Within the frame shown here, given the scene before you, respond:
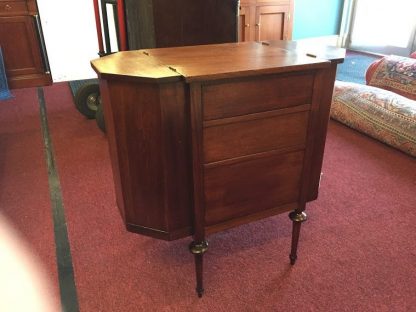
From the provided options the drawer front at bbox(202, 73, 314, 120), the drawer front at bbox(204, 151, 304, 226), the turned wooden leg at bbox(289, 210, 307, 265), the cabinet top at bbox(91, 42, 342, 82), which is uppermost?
the cabinet top at bbox(91, 42, 342, 82)

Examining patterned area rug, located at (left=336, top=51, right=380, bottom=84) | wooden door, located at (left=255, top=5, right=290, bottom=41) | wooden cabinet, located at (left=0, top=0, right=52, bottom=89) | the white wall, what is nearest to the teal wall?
patterned area rug, located at (left=336, top=51, right=380, bottom=84)

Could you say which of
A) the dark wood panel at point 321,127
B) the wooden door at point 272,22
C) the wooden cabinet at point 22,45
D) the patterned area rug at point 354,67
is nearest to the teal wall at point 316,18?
the patterned area rug at point 354,67

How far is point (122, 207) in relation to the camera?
1229mm

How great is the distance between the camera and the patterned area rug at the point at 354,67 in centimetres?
409

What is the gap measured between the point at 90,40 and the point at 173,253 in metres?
3.46

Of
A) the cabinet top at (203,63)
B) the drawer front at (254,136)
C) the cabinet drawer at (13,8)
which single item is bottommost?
the drawer front at (254,136)

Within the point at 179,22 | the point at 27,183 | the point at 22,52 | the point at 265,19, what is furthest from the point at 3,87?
the point at 265,19

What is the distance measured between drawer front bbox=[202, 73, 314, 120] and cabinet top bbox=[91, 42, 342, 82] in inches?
1.4

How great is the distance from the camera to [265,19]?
3799 millimetres

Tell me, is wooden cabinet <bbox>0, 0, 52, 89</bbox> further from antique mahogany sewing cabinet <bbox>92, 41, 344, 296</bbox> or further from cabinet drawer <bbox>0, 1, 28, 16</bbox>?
antique mahogany sewing cabinet <bbox>92, 41, 344, 296</bbox>

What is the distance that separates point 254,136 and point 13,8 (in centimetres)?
346

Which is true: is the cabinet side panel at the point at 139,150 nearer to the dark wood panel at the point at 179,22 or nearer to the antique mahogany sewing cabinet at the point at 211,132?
the antique mahogany sewing cabinet at the point at 211,132

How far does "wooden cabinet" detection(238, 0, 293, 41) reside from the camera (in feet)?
12.0

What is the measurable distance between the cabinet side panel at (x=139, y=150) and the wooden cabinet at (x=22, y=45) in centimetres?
327
